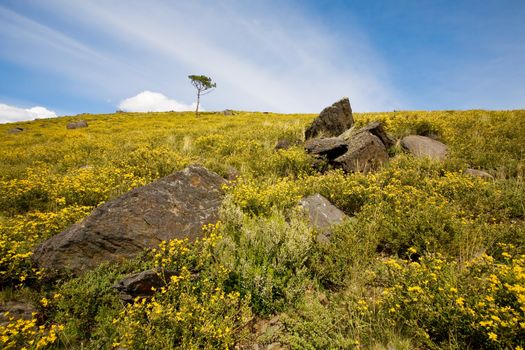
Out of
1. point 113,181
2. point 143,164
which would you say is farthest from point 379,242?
point 143,164

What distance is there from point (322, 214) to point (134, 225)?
3862mm

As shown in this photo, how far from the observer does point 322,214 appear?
579 centimetres

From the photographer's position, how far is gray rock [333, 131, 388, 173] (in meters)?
8.66

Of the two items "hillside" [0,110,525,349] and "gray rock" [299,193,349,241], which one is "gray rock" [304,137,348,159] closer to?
"hillside" [0,110,525,349]

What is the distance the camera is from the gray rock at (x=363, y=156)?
8656 millimetres

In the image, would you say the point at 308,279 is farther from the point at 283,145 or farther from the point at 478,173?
the point at 283,145

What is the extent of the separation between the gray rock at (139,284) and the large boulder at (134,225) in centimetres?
73

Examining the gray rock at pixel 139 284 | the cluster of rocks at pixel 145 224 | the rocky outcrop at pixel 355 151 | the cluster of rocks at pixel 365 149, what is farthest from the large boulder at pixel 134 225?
the cluster of rocks at pixel 365 149

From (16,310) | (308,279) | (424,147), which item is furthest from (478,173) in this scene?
(16,310)

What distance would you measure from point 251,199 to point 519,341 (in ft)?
14.8

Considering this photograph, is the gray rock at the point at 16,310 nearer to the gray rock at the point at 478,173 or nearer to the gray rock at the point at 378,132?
the gray rock at the point at 378,132

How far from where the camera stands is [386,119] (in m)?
12.6

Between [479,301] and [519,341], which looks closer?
[519,341]

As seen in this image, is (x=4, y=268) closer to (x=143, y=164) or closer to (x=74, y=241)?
(x=74, y=241)
